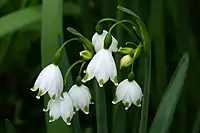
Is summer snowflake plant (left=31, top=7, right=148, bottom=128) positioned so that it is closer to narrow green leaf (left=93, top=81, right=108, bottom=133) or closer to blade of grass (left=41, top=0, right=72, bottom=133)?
narrow green leaf (left=93, top=81, right=108, bottom=133)

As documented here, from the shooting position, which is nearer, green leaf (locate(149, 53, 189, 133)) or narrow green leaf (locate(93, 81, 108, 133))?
narrow green leaf (locate(93, 81, 108, 133))

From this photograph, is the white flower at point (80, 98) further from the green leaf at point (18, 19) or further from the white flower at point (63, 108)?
the green leaf at point (18, 19)

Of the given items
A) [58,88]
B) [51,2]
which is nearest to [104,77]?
[58,88]

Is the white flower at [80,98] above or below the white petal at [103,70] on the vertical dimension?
below

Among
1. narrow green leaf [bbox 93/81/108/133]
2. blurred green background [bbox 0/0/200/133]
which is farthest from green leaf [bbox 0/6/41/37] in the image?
narrow green leaf [bbox 93/81/108/133]

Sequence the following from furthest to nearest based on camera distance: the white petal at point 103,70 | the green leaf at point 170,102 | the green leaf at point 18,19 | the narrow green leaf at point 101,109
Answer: the green leaf at point 18,19, the green leaf at point 170,102, the narrow green leaf at point 101,109, the white petal at point 103,70

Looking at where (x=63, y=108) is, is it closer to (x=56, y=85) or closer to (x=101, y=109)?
(x=56, y=85)

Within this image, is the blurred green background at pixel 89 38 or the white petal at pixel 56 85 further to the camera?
the blurred green background at pixel 89 38

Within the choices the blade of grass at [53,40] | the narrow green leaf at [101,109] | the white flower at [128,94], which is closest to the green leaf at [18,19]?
the blade of grass at [53,40]

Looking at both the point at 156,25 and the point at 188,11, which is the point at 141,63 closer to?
the point at 156,25
